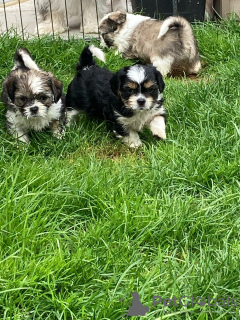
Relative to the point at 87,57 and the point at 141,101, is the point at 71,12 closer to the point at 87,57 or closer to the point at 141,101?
the point at 87,57

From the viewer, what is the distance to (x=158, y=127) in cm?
456

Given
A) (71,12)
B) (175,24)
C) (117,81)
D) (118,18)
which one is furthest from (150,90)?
(71,12)

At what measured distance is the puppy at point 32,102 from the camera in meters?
4.48

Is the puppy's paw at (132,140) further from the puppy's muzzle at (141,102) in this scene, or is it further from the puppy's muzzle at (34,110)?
the puppy's muzzle at (34,110)

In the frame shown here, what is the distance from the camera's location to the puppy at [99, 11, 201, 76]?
20.8 ft

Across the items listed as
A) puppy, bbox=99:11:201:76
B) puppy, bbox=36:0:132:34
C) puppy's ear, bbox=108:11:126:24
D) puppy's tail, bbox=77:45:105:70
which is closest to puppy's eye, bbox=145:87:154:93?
puppy's tail, bbox=77:45:105:70

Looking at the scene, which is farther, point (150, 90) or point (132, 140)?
point (132, 140)

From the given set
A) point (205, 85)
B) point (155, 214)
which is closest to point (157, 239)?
point (155, 214)

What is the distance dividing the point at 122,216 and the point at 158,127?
1.46 meters

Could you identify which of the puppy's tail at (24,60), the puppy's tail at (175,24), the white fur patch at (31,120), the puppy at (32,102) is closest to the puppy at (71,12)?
the puppy's tail at (175,24)

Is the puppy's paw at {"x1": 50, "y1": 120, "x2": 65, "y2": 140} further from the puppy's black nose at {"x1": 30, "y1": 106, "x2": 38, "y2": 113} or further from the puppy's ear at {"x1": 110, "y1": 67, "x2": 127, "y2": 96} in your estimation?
the puppy's ear at {"x1": 110, "y1": 67, "x2": 127, "y2": 96}

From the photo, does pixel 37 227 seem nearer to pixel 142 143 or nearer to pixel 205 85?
pixel 142 143

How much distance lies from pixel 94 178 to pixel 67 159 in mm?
695

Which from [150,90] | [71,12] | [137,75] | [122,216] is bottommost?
[71,12]
